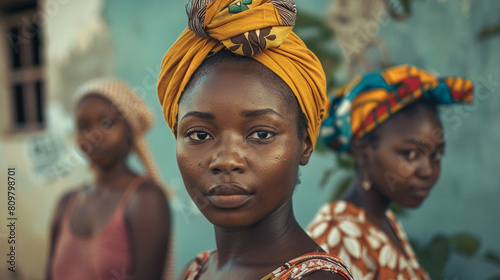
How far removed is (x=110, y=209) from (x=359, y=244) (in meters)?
1.75

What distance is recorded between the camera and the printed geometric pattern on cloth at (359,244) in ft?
7.04

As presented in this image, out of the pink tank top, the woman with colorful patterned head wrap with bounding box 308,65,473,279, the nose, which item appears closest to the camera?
the nose

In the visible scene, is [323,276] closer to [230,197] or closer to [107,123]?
[230,197]

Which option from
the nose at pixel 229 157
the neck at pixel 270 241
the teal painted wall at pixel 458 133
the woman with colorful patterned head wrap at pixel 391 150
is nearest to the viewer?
the nose at pixel 229 157

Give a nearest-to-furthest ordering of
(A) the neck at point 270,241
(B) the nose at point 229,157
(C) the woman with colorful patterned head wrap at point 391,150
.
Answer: (B) the nose at point 229,157 < (A) the neck at point 270,241 < (C) the woman with colorful patterned head wrap at point 391,150

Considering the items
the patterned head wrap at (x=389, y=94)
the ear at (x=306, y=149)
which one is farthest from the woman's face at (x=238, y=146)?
the patterned head wrap at (x=389, y=94)

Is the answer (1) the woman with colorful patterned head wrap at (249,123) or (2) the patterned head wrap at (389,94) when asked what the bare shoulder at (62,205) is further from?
(1) the woman with colorful patterned head wrap at (249,123)

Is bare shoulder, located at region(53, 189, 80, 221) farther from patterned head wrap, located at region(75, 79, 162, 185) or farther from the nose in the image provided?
the nose

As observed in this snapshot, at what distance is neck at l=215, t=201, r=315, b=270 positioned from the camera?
4.88 ft

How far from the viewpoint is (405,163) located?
7.76 ft

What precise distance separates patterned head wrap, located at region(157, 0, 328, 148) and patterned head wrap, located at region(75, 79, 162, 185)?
6.02ft

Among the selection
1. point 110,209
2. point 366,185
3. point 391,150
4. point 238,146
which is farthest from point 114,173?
point 238,146

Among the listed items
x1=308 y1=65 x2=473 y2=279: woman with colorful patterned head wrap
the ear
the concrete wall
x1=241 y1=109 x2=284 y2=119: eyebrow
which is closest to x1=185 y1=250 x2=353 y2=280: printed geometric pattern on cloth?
the ear

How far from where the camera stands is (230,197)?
1347mm
